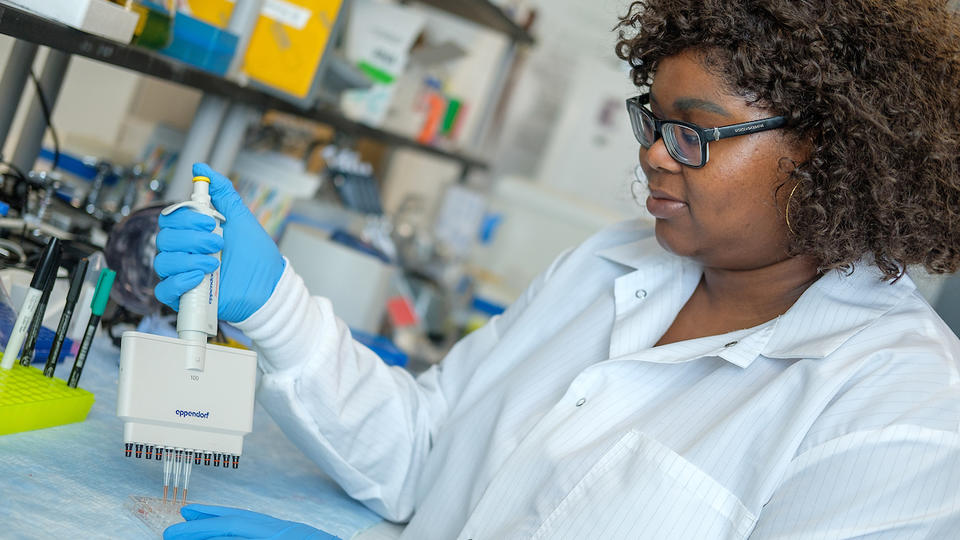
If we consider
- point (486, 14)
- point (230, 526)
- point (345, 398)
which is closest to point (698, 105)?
point (345, 398)

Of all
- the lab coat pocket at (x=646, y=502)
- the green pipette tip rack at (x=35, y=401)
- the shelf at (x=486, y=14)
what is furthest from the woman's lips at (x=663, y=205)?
the shelf at (x=486, y=14)

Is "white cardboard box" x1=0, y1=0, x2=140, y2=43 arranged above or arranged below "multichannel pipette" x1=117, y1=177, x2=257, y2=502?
above

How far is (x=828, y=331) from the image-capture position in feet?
3.50

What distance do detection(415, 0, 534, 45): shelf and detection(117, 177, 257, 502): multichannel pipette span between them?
1.91 m

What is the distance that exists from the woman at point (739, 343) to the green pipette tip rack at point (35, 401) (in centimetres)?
22

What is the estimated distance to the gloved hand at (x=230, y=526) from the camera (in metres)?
0.88

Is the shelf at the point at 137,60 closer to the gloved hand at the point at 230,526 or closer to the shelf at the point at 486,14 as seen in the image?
the gloved hand at the point at 230,526

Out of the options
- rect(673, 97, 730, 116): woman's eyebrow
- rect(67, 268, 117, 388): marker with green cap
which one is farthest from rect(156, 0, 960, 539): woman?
rect(67, 268, 117, 388): marker with green cap

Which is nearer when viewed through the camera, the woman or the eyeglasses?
the woman

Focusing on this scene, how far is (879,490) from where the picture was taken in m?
0.86

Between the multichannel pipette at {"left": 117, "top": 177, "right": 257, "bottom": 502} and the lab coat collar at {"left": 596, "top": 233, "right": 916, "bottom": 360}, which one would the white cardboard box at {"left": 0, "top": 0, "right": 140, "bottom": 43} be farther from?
the lab coat collar at {"left": 596, "top": 233, "right": 916, "bottom": 360}

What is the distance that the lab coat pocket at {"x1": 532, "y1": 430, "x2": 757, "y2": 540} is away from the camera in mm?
962

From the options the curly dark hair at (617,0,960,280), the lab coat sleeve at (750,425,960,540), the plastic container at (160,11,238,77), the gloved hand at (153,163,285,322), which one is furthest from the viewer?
the plastic container at (160,11,238,77)

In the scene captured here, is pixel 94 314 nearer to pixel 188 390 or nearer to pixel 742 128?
pixel 188 390
